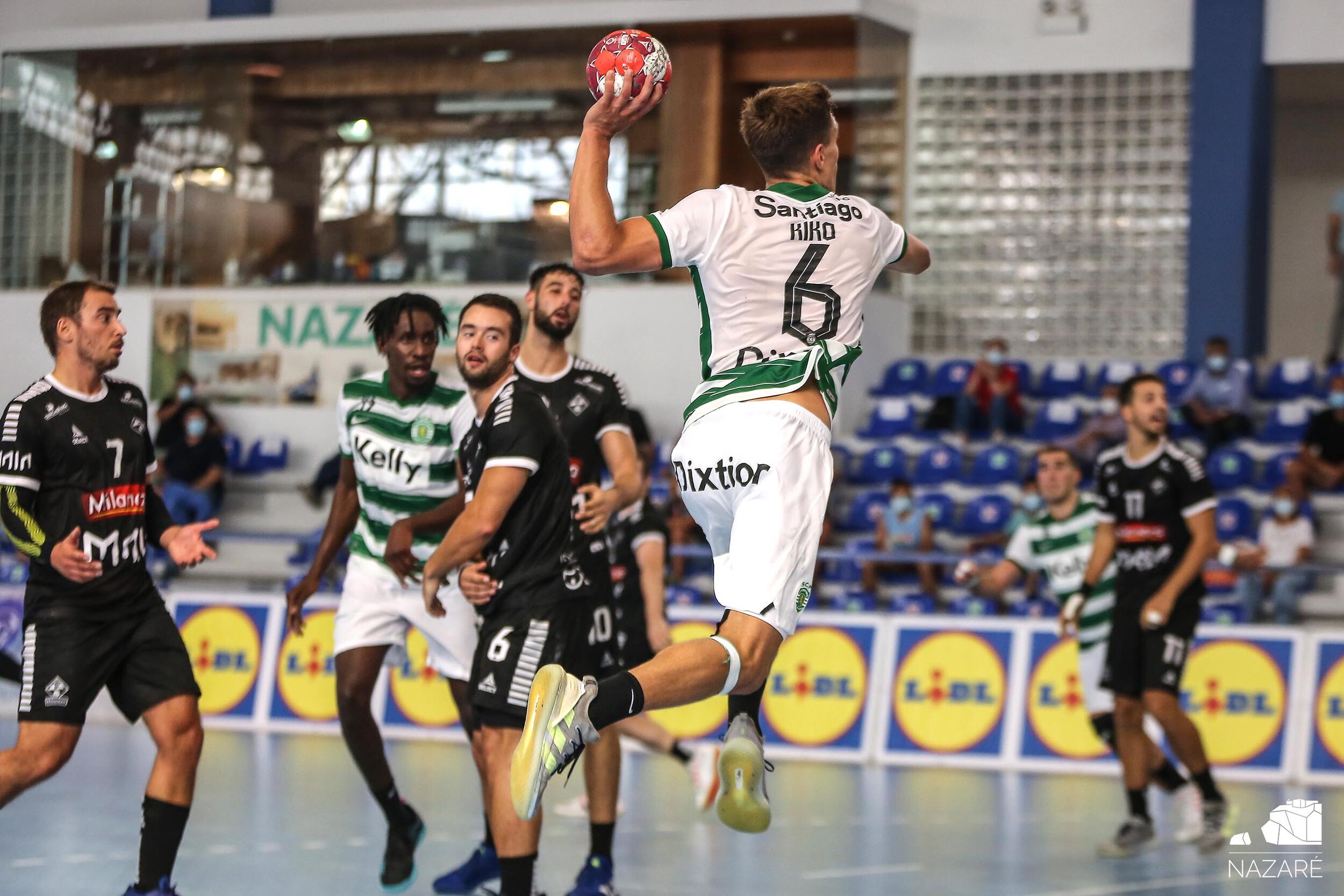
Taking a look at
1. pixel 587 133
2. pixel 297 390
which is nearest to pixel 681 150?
pixel 297 390

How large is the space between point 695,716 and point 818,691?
878 millimetres

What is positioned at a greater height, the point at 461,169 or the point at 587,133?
the point at 461,169

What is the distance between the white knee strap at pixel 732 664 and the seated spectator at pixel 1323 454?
1084 cm

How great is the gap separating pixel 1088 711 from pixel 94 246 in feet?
45.4

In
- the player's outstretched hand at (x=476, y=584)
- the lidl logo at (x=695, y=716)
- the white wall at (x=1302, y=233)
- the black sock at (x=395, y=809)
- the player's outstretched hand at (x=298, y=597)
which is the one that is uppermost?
the white wall at (x=1302, y=233)

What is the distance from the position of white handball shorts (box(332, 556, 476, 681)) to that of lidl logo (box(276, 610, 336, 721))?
5740 millimetres

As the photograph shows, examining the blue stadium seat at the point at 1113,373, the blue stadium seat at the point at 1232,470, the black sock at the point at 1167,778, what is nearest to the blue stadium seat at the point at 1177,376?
the blue stadium seat at the point at 1113,373

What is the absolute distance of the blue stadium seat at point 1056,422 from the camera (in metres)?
15.4

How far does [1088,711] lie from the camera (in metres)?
8.17

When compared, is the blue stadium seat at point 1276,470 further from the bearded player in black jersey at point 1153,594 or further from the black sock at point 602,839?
the black sock at point 602,839

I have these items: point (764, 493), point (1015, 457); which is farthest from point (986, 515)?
point (764, 493)

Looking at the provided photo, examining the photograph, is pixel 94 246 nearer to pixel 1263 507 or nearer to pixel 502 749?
pixel 1263 507

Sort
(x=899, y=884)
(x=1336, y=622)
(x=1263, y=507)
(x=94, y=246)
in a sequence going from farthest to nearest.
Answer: (x=94, y=246), (x=1263, y=507), (x=1336, y=622), (x=899, y=884)

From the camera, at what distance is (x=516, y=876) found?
5.07 meters
